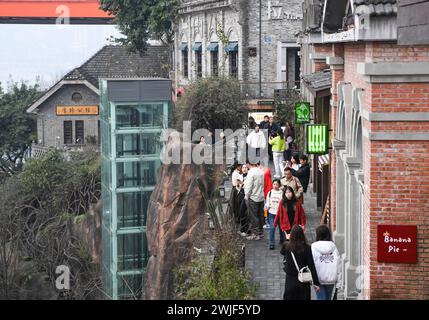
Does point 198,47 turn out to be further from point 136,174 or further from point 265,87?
point 136,174

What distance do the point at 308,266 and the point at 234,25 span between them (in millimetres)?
34589

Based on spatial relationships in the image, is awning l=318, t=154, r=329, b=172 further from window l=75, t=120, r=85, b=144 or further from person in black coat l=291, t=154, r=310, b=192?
window l=75, t=120, r=85, b=144

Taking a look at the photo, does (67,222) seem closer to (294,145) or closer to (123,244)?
(123,244)

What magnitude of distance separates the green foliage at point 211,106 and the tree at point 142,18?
2055 cm

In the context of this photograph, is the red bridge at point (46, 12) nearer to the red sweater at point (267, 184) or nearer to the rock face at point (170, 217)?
the rock face at point (170, 217)


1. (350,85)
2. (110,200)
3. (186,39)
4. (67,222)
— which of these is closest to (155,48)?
(186,39)

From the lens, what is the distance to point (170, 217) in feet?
84.8

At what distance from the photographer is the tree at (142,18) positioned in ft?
178

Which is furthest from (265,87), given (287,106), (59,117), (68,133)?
(68,133)

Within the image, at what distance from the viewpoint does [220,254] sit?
51.3ft

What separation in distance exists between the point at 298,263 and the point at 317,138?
7400mm

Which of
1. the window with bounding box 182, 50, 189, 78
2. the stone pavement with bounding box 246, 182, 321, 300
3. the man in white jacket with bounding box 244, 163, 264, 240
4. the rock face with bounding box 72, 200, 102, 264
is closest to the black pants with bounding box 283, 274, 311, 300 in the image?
the stone pavement with bounding box 246, 182, 321, 300

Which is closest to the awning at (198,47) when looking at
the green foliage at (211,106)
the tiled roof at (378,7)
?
the green foliage at (211,106)

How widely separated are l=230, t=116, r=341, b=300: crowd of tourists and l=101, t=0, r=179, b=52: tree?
28.3m
